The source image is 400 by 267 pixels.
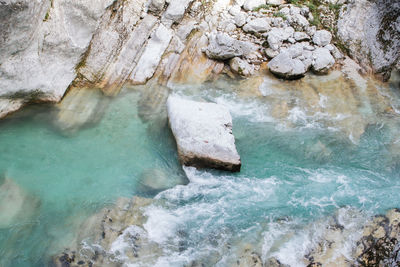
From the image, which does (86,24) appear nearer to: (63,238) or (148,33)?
(148,33)

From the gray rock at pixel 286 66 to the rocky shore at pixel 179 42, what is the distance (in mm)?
28

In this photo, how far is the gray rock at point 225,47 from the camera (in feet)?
31.8

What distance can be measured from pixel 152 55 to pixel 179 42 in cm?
99

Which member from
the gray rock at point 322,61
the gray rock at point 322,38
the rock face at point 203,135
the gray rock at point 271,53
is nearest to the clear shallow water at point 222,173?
the rock face at point 203,135

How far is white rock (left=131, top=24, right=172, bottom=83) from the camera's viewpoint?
30.2 feet

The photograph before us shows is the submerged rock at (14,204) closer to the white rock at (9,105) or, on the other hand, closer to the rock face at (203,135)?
the white rock at (9,105)

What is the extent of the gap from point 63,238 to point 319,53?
333 inches

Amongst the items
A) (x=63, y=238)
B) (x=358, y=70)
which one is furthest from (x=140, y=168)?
(x=358, y=70)

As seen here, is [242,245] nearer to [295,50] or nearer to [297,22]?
[295,50]

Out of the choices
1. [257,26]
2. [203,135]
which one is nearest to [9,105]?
[203,135]

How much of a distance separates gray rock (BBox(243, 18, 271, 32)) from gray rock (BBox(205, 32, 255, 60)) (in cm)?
78

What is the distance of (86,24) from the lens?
27.1 feet

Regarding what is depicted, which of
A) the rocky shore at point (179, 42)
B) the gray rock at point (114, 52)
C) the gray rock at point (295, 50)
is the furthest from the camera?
the gray rock at point (295, 50)

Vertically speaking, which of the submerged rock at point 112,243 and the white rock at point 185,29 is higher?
the white rock at point 185,29
